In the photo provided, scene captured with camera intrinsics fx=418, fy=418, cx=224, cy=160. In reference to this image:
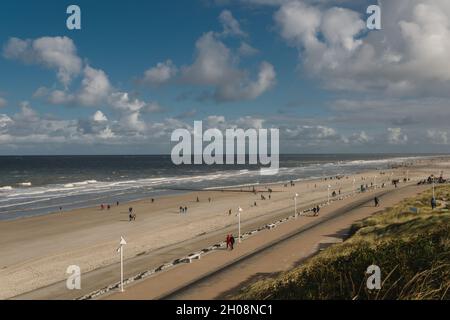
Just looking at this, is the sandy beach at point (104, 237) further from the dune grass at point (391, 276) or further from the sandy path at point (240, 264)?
the dune grass at point (391, 276)

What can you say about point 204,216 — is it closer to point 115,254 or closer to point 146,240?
point 146,240

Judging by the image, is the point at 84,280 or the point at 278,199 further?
the point at 278,199

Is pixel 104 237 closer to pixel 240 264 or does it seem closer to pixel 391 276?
pixel 240 264

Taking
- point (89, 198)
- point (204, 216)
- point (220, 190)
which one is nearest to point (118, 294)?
point (204, 216)

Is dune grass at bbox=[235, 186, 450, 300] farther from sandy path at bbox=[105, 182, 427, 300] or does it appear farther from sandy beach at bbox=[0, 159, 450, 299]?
sandy beach at bbox=[0, 159, 450, 299]

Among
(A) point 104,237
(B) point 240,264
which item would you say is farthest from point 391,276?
(A) point 104,237

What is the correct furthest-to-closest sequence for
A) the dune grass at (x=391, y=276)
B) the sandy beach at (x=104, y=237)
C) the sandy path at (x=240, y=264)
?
1. the sandy beach at (x=104, y=237)
2. the sandy path at (x=240, y=264)
3. the dune grass at (x=391, y=276)

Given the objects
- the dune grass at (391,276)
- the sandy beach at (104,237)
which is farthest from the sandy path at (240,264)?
the dune grass at (391,276)

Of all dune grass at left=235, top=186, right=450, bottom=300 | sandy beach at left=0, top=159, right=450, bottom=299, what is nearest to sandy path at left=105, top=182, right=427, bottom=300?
sandy beach at left=0, top=159, right=450, bottom=299
